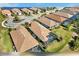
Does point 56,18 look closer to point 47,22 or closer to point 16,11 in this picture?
point 47,22

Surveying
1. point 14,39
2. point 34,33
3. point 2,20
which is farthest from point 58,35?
point 2,20

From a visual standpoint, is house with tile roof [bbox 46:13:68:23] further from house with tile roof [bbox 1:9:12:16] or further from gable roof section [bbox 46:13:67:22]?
house with tile roof [bbox 1:9:12:16]

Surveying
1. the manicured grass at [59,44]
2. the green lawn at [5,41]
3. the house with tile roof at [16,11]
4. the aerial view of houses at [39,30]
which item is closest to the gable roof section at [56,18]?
the aerial view of houses at [39,30]

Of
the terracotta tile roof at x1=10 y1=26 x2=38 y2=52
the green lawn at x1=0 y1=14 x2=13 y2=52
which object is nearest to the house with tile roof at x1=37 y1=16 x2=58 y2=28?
the terracotta tile roof at x1=10 y1=26 x2=38 y2=52

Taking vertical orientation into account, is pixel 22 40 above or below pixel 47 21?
below

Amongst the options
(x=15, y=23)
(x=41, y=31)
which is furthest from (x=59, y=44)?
(x=15, y=23)

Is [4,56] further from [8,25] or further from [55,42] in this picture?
[55,42]
